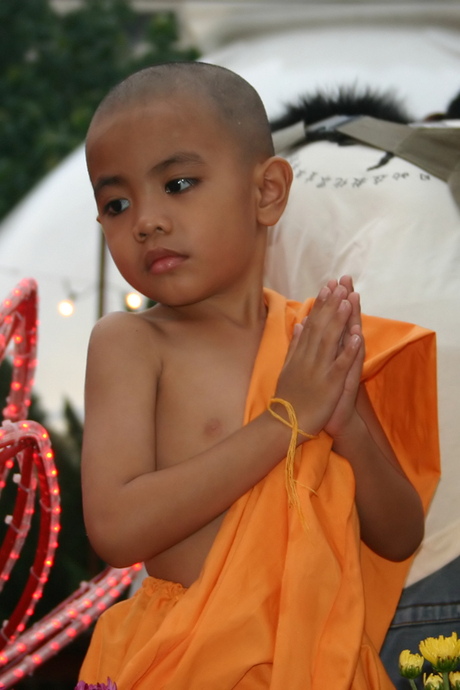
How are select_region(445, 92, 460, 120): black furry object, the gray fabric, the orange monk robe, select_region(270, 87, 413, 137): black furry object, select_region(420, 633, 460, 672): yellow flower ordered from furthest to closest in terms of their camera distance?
select_region(445, 92, 460, 120): black furry object, select_region(270, 87, 413, 137): black furry object, the gray fabric, the orange monk robe, select_region(420, 633, 460, 672): yellow flower

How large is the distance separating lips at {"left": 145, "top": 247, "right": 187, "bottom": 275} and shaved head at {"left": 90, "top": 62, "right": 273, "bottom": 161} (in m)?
0.15

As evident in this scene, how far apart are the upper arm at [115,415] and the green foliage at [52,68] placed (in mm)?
2349

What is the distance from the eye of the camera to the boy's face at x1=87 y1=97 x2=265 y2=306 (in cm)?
82

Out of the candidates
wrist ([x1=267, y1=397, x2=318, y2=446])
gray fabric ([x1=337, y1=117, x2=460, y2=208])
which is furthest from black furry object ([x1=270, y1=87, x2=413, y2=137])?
wrist ([x1=267, y1=397, x2=318, y2=446])

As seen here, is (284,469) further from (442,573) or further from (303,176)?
(303,176)

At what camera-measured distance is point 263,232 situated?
Result: 97 cm

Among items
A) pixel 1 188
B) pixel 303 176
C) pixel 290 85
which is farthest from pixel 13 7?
pixel 303 176

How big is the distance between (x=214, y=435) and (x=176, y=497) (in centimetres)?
10

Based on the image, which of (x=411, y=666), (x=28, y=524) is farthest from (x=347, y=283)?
(x=28, y=524)

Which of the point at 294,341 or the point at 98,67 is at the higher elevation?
the point at 98,67

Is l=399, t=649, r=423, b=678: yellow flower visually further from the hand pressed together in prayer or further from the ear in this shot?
the ear

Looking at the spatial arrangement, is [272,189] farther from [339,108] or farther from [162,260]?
[339,108]

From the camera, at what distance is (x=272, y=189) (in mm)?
941

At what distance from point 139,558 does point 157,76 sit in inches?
19.5
